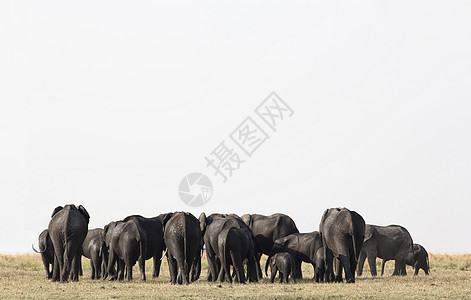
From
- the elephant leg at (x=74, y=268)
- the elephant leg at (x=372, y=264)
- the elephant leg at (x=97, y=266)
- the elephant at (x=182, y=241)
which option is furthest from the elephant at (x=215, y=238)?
the elephant leg at (x=372, y=264)

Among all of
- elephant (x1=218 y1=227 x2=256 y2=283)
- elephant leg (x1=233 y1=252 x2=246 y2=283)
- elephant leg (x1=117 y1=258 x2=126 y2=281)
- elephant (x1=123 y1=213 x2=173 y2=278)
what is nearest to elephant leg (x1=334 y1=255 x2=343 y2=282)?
elephant (x1=218 y1=227 x2=256 y2=283)

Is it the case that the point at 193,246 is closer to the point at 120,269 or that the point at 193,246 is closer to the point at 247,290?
the point at 120,269

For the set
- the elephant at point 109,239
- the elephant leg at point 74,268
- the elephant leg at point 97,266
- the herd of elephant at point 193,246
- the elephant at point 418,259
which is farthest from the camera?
the elephant at point 418,259

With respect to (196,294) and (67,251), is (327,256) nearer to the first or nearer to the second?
(196,294)

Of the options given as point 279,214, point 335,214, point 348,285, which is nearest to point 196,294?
point 348,285

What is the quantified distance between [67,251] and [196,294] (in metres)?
5.41

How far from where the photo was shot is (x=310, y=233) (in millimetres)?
23406

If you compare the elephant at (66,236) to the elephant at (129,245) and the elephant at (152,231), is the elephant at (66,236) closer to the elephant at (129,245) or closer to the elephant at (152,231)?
the elephant at (129,245)

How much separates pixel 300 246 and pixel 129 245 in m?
5.61

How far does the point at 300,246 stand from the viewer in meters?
23.2

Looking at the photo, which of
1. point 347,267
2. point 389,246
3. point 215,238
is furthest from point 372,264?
point 215,238

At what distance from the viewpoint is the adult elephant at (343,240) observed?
21375 millimetres

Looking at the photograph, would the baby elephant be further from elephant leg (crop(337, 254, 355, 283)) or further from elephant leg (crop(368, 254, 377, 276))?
elephant leg (crop(368, 254, 377, 276))

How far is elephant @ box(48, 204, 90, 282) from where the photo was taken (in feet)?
68.9
